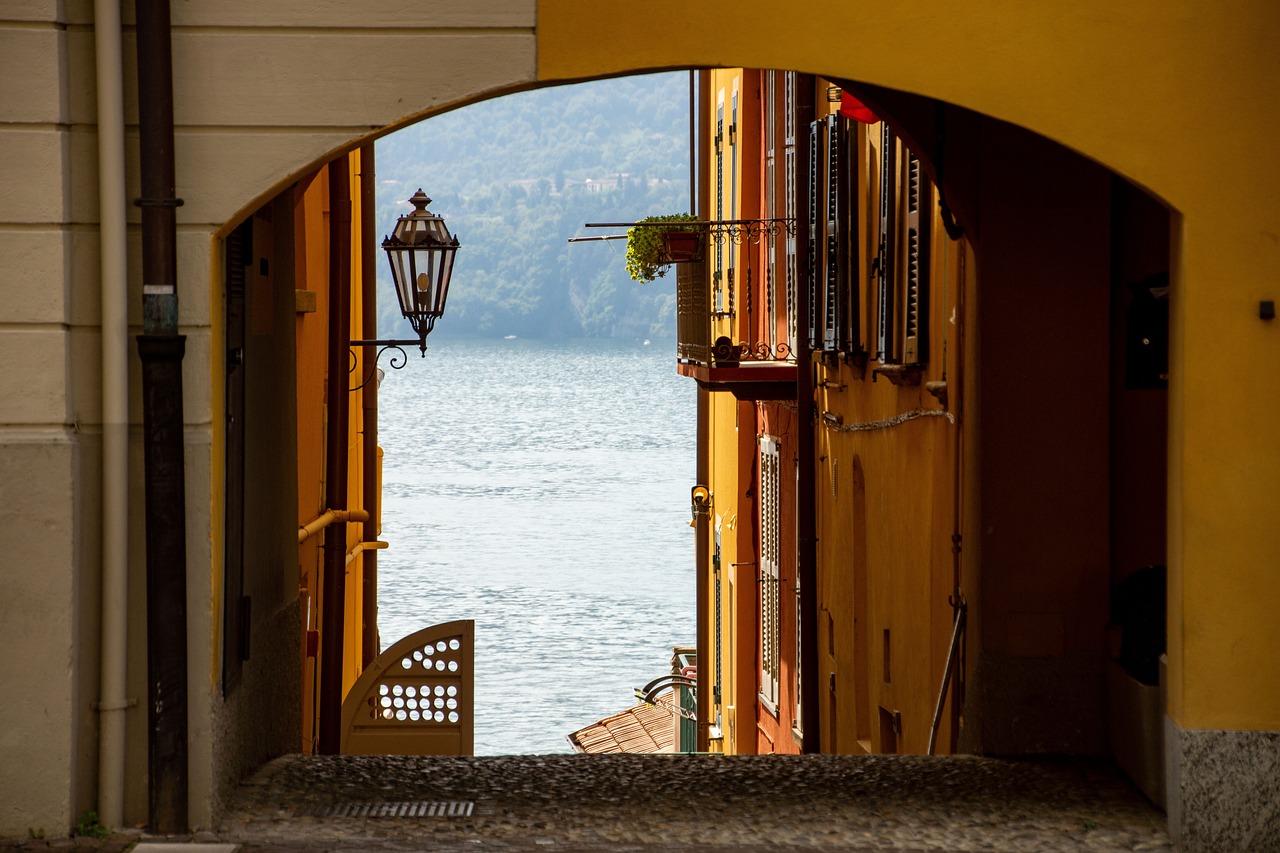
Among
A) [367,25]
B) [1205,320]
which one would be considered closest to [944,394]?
[1205,320]

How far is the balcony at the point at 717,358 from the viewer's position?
15.5m

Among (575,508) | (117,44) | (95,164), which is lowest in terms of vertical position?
(575,508)

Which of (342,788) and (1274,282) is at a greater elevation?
(1274,282)

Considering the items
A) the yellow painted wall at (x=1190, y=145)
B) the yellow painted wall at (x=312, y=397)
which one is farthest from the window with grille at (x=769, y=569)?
the yellow painted wall at (x=1190, y=145)

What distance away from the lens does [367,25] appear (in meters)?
6.34

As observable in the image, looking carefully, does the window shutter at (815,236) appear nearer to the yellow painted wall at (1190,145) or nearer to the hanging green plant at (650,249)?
the hanging green plant at (650,249)

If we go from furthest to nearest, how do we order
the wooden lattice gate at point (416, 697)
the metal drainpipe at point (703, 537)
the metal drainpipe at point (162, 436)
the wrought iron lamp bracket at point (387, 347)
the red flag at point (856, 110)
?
the metal drainpipe at point (703, 537)
the wrought iron lamp bracket at point (387, 347)
the red flag at point (856, 110)
the wooden lattice gate at point (416, 697)
the metal drainpipe at point (162, 436)

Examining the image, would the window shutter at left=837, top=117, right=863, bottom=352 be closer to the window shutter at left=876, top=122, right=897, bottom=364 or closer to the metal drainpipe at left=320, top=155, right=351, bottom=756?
the window shutter at left=876, top=122, right=897, bottom=364

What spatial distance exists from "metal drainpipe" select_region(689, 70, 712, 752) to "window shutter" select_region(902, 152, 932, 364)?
37.9 ft

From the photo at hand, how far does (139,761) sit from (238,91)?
2.37 m

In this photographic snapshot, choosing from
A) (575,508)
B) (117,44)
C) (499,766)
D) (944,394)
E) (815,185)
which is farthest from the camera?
(575,508)

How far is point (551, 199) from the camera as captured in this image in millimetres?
165000

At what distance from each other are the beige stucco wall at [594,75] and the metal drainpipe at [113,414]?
71mm

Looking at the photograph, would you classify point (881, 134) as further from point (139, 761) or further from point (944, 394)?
point (139, 761)
